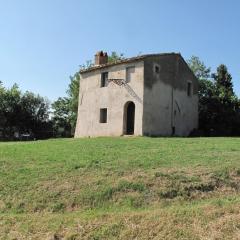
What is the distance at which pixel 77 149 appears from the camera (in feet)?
61.8

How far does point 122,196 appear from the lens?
36.5ft

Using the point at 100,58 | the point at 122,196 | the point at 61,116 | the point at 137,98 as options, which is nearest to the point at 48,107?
the point at 61,116

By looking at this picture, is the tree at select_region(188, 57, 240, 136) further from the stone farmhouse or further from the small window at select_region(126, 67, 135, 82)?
the small window at select_region(126, 67, 135, 82)

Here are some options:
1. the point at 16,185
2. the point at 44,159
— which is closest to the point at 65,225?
the point at 16,185

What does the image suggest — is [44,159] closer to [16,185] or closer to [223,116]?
[16,185]

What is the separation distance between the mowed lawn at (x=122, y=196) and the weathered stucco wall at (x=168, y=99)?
46.4 ft

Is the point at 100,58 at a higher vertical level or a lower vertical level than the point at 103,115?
higher

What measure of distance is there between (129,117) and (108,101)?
7.43 feet

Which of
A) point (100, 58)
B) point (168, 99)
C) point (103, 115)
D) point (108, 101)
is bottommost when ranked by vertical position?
point (103, 115)

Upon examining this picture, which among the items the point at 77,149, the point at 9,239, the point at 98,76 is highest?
the point at 98,76

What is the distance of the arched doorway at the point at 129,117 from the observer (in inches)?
1194

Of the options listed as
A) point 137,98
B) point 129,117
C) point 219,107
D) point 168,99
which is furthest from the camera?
point 219,107

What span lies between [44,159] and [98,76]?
58.5 feet

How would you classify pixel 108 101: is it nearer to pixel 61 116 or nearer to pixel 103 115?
pixel 103 115
